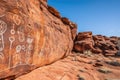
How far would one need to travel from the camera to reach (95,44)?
95.4 ft

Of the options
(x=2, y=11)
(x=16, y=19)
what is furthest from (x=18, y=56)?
(x=2, y=11)

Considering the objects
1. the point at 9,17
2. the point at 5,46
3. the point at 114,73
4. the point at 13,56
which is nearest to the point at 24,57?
the point at 13,56

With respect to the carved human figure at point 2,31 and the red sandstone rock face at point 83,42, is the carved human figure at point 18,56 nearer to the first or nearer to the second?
the carved human figure at point 2,31

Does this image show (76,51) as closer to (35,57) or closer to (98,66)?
(98,66)

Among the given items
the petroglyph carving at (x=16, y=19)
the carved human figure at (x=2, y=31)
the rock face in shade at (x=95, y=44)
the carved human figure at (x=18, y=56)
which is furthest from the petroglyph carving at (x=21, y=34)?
the rock face in shade at (x=95, y=44)

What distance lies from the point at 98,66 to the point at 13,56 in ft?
35.4

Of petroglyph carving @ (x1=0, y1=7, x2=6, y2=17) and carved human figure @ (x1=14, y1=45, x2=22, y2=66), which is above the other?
petroglyph carving @ (x1=0, y1=7, x2=6, y2=17)

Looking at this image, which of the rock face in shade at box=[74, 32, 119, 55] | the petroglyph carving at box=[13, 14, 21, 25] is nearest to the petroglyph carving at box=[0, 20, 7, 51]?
the petroglyph carving at box=[13, 14, 21, 25]

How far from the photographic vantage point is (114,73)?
43.3ft

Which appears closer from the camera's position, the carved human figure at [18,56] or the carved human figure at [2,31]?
the carved human figure at [2,31]

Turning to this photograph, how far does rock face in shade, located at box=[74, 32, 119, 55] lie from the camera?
84.4 ft

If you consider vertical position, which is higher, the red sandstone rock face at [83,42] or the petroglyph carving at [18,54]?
the red sandstone rock face at [83,42]

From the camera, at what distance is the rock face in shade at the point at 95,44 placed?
2572 centimetres

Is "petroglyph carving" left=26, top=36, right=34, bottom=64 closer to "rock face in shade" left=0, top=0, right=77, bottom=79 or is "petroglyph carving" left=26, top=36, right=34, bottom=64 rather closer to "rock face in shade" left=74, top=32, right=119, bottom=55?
"rock face in shade" left=0, top=0, right=77, bottom=79
